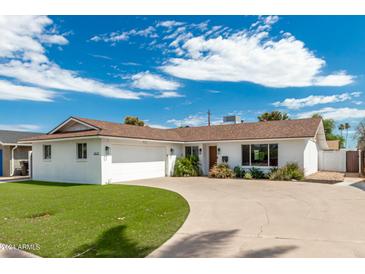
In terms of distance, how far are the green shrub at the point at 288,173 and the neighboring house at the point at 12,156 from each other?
20076 mm

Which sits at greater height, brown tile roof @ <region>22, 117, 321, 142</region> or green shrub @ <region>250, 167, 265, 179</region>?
brown tile roof @ <region>22, 117, 321, 142</region>

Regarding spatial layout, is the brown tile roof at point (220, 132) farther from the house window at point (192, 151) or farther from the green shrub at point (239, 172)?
the green shrub at point (239, 172)

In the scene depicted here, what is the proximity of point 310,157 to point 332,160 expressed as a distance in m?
4.61

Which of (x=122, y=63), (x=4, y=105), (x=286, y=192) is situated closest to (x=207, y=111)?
(x=122, y=63)

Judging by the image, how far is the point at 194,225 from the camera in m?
6.75

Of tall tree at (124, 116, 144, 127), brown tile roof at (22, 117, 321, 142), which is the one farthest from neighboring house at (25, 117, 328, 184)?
tall tree at (124, 116, 144, 127)

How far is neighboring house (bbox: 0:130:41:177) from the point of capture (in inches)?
890

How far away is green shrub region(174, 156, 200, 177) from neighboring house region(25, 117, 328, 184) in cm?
50

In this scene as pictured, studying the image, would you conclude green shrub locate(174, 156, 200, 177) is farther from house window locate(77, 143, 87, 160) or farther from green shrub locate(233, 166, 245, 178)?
house window locate(77, 143, 87, 160)

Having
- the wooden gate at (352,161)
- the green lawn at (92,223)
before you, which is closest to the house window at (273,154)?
the wooden gate at (352,161)

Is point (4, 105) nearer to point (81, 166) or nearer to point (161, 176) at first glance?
point (81, 166)

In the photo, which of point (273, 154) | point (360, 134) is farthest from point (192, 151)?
point (360, 134)

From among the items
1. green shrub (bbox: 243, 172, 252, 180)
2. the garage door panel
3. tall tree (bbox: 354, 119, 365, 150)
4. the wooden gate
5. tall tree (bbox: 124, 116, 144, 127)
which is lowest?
green shrub (bbox: 243, 172, 252, 180)

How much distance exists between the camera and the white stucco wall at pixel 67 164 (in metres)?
15.9
